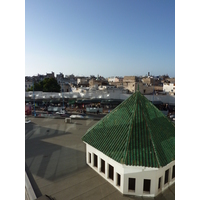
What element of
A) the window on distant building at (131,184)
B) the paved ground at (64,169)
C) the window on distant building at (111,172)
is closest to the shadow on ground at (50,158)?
the paved ground at (64,169)

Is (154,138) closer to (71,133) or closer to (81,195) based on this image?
(81,195)

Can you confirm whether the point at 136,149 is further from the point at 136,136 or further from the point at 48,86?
the point at 48,86

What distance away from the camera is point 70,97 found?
39.0 meters

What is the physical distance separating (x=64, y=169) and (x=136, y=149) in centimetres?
585

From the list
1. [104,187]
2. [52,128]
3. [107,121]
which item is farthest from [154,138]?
[52,128]

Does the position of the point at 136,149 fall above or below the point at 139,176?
→ above

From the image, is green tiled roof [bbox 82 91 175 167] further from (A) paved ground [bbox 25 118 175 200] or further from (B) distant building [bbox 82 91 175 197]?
(A) paved ground [bbox 25 118 175 200]

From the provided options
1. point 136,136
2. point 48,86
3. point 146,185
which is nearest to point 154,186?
point 146,185

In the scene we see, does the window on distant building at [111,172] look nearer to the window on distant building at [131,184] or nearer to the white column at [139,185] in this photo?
the window on distant building at [131,184]

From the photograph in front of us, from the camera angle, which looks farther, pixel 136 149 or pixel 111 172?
pixel 111 172

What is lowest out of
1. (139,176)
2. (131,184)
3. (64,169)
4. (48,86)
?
(64,169)

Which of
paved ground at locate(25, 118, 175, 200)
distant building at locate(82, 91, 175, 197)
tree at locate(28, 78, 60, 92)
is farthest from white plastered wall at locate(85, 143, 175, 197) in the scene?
tree at locate(28, 78, 60, 92)

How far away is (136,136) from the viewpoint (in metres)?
8.77
